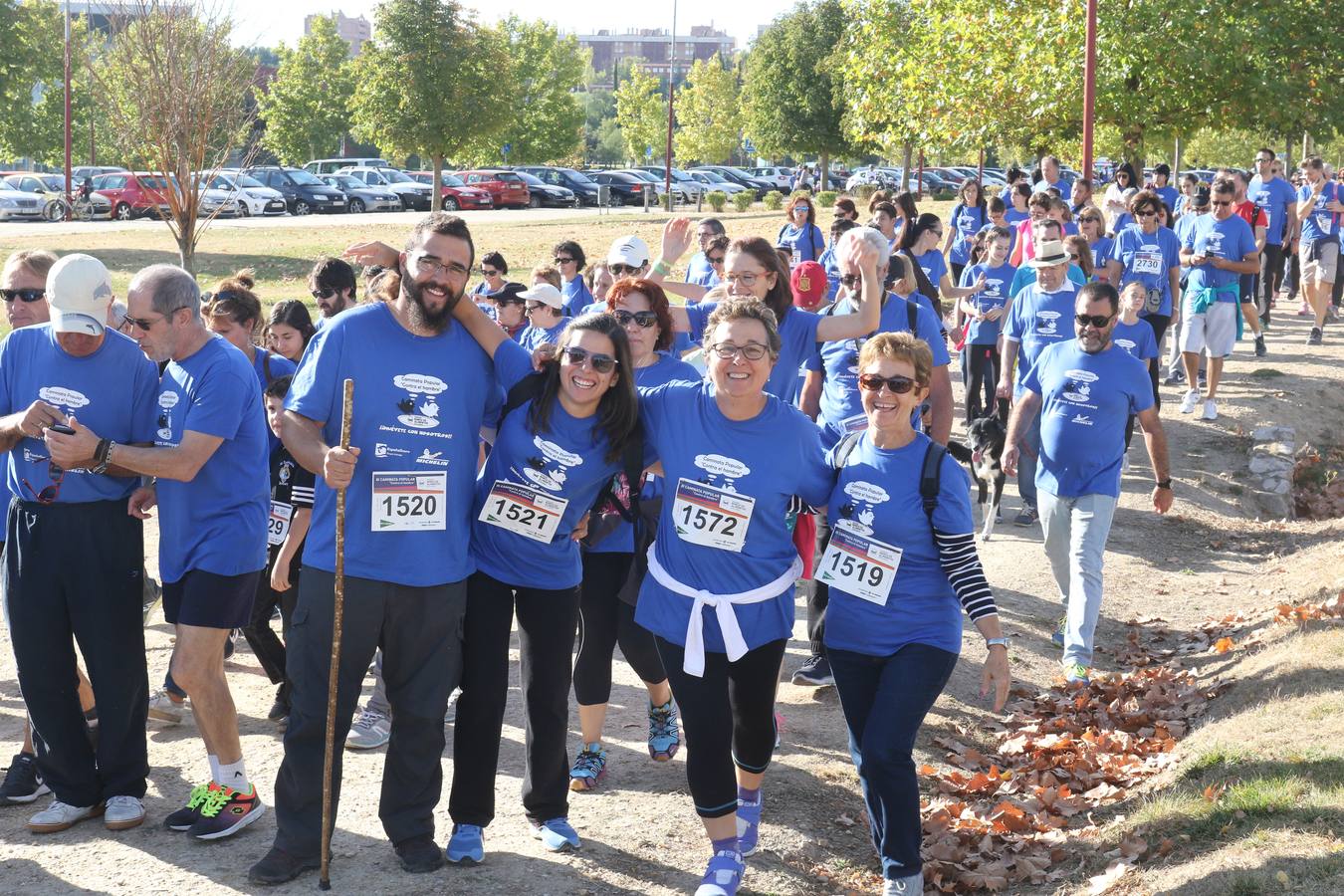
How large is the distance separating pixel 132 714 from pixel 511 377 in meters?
2.04

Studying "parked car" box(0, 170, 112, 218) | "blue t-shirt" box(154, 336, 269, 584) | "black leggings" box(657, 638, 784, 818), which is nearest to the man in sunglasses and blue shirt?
"black leggings" box(657, 638, 784, 818)

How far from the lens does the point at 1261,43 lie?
19.2 meters

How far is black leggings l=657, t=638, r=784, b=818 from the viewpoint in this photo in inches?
189

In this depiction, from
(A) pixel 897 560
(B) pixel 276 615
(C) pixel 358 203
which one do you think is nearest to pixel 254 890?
(A) pixel 897 560

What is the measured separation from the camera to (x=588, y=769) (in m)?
6.01

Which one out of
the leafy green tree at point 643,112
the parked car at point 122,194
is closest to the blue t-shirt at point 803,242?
the parked car at point 122,194

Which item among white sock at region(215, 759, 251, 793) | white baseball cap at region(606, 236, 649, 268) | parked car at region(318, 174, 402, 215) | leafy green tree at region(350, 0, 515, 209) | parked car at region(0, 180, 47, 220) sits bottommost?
white sock at region(215, 759, 251, 793)

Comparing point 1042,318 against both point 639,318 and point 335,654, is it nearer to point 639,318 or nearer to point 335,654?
point 639,318

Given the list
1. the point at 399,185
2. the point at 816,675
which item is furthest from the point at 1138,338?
the point at 399,185

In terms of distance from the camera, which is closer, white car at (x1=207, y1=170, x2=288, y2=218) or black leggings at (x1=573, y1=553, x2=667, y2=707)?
black leggings at (x1=573, y1=553, x2=667, y2=707)

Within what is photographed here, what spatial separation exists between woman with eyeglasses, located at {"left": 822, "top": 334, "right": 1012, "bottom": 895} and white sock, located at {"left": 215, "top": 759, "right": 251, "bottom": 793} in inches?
72.1

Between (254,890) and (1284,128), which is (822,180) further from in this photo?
(254,890)

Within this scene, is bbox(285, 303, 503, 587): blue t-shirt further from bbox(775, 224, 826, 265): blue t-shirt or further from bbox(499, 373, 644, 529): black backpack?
bbox(775, 224, 826, 265): blue t-shirt

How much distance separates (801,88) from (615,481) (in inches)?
1953
